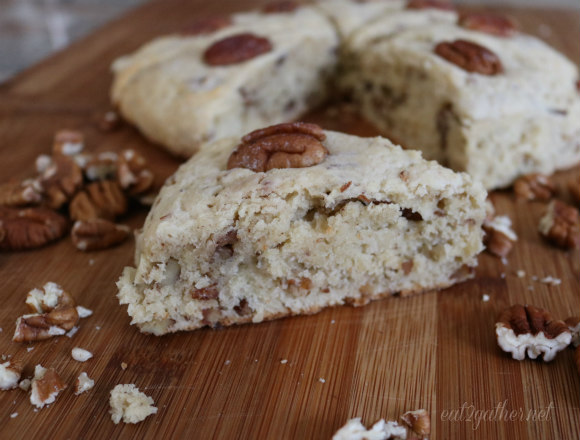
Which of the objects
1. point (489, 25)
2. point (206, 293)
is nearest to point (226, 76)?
point (206, 293)

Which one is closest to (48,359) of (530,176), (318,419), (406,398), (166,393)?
(166,393)

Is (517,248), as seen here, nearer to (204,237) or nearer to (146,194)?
(204,237)

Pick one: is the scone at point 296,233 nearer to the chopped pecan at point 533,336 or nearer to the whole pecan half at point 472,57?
the chopped pecan at point 533,336

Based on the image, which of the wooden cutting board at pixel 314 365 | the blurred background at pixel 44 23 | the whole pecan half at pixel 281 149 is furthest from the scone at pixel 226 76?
the blurred background at pixel 44 23

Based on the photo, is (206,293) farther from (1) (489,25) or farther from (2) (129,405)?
(1) (489,25)

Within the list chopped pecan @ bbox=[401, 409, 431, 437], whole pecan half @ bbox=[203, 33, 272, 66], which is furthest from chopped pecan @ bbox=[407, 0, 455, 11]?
chopped pecan @ bbox=[401, 409, 431, 437]

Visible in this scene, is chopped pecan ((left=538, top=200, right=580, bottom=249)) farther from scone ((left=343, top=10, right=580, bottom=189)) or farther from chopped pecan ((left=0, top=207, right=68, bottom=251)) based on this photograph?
chopped pecan ((left=0, top=207, right=68, bottom=251))
